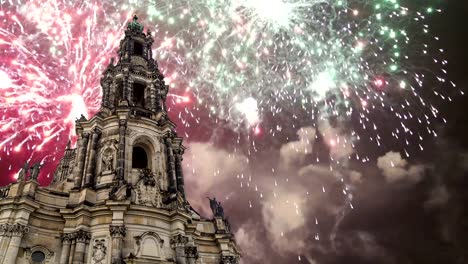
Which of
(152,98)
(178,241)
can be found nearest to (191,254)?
(178,241)

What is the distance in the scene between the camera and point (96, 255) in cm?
2353

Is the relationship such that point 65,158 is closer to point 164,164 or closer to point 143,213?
point 164,164

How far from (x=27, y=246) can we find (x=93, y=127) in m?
10.5

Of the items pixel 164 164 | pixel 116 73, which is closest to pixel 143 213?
pixel 164 164

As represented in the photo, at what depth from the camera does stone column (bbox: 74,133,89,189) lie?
28.0 meters

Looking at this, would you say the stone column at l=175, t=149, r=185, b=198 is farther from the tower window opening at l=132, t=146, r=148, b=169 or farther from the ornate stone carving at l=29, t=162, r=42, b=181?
the ornate stone carving at l=29, t=162, r=42, b=181

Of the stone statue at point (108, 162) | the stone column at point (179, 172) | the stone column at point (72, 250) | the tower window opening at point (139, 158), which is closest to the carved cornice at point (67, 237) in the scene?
the stone column at point (72, 250)

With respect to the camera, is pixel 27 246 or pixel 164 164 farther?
pixel 164 164

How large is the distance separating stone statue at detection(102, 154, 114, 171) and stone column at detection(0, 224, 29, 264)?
6799mm

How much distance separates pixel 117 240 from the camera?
23.7m

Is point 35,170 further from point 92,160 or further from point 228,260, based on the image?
point 228,260

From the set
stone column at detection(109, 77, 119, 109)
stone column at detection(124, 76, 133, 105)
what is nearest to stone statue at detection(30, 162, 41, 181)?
stone column at detection(109, 77, 119, 109)

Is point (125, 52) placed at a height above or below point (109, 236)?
above

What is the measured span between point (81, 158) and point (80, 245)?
788 centimetres
